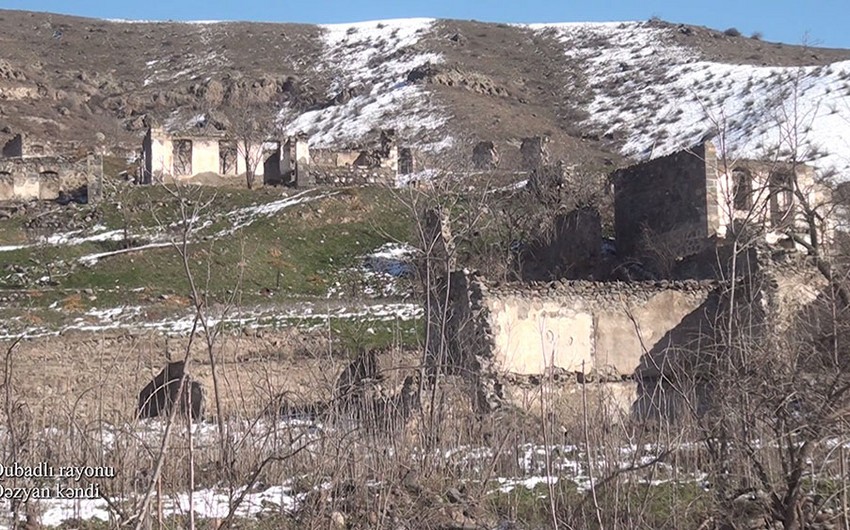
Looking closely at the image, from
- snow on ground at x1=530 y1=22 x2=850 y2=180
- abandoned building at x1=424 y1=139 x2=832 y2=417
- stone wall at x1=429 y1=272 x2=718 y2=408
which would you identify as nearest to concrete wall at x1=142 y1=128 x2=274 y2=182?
snow on ground at x1=530 y1=22 x2=850 y2=180

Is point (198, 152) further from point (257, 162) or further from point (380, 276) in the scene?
point (380, 276)

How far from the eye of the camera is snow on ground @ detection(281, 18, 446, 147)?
61.8 meters

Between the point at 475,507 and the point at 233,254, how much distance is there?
65.6 feet

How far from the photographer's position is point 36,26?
91.1m

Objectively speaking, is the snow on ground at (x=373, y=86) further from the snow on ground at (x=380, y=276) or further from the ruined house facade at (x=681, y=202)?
the ruined house facade at (x=681, y=202)

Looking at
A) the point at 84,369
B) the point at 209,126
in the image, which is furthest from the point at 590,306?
the point at 209,126

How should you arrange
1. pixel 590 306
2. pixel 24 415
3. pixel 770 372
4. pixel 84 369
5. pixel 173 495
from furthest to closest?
pixel 84 369, pixel 590 306, pixel 24 415, pixel 173 495, pixel 770 372

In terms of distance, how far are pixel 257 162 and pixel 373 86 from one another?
33486 millimetres

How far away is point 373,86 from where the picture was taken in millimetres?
72500

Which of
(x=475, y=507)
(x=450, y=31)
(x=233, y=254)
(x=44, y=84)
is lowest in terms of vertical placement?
(x=475, y=507)

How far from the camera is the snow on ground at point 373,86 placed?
61844 mm

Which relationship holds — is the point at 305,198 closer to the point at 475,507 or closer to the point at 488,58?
the point at 475,507

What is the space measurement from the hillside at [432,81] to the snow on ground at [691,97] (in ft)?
0.51

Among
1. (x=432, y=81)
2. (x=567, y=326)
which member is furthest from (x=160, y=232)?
(x=432, y=81)
